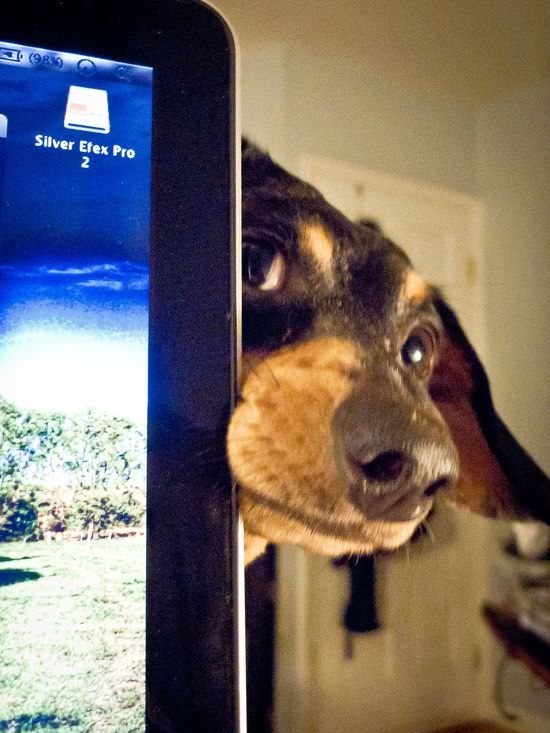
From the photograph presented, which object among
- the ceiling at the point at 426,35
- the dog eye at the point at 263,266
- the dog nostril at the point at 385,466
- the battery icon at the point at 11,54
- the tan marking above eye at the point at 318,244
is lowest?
the dog nostril at the point at 385,466

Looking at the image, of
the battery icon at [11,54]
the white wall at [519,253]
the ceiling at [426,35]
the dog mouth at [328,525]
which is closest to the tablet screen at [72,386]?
the battery icon at [11,54]

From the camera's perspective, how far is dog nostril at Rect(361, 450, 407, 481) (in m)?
0.39

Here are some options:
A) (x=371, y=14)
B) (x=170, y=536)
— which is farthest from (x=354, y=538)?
(x=371, y=14)

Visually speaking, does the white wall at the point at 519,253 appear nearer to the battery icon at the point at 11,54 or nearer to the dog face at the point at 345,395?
the dog face at the point at 345,395

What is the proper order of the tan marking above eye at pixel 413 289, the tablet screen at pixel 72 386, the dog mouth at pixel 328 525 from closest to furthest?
the tablet screen at pixel 72 386 < the dog mouth at pixel 328 525 < the tan marking above eye at pixel 413 289

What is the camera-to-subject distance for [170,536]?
28cm

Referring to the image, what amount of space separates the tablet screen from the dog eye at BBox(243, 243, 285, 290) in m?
0.14

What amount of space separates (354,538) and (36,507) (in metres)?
0.23

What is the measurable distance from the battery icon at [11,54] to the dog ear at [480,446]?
361 millimetres

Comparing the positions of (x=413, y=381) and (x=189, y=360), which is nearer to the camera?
(x=189, y=360)

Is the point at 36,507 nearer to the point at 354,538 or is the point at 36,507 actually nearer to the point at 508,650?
the point at 354,538

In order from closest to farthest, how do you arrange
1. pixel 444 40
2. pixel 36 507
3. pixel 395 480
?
pixel 36 507
pixel 395 480
pixel 444 40

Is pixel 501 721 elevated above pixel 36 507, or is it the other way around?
pixel 36 507

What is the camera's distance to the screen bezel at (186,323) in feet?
0.91
